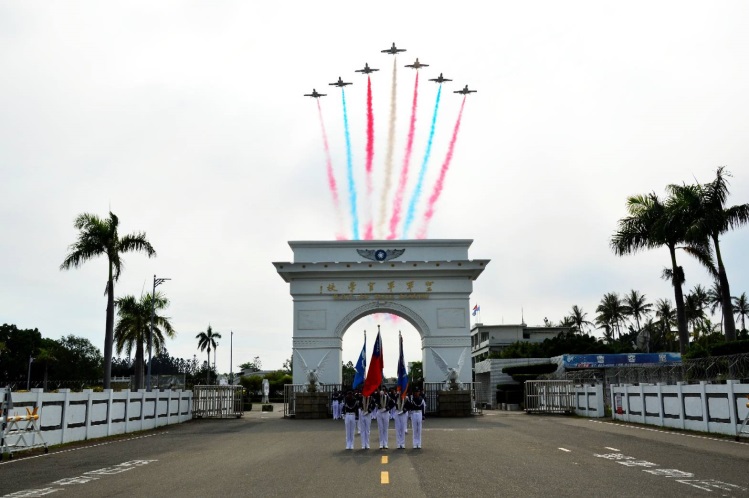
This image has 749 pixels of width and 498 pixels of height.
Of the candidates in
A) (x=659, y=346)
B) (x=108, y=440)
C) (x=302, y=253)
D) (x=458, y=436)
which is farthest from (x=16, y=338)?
(x=659, y=346)

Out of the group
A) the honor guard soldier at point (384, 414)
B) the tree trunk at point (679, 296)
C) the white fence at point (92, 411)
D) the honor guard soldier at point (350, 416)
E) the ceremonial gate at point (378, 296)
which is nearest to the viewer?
the honor guard soldier at point (350, 416)

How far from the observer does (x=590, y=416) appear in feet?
119

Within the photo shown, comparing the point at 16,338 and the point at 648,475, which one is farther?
the point at 16,338

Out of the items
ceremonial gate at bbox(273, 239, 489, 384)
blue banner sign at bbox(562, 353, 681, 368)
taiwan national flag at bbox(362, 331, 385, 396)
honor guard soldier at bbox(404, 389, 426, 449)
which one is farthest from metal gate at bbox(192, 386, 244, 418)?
blue banner sign at bbox(562, 353, 681, 368)

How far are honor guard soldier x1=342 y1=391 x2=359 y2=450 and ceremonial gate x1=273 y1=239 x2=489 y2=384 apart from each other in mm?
21293

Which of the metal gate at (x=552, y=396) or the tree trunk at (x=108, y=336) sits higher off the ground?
the tree trunk at (x=108, y=336)

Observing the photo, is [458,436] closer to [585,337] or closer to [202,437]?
[202,437]

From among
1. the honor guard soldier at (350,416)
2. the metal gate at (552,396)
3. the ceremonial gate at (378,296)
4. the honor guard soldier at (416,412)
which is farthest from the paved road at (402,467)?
the ceremonial gate at (378,296)

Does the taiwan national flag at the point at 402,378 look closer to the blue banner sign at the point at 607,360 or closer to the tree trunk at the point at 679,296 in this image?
the tree trunk at the point at 679,296

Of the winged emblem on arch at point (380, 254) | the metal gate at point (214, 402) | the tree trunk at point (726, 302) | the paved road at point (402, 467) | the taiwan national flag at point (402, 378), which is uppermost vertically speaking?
the winged emblem on arch at point (380, 254)

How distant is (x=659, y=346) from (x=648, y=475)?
84965 millimetres

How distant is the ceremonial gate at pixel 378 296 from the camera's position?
4188cm

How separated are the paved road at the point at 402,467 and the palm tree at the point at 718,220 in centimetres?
1362

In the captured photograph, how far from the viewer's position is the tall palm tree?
3844 cm
